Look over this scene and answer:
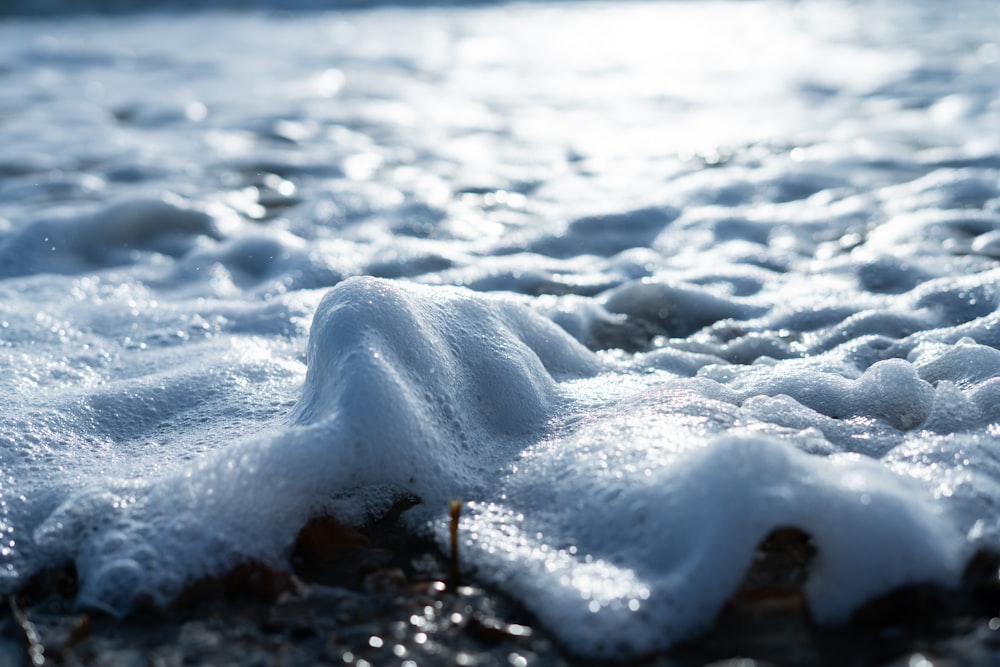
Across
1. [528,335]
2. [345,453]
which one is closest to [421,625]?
[345,453]

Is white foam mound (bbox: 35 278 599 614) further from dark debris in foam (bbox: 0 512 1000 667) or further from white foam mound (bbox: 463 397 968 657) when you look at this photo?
white foam mound (bbox: 463 397 968 657)

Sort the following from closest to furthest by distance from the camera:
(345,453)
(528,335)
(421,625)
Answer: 1. (421,625)
2. (345,453)
3. (528,335)

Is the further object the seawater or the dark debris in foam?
the seawater

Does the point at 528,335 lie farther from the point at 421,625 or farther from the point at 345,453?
the point at 421,625

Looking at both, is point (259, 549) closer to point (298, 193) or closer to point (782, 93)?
point (298, 193)

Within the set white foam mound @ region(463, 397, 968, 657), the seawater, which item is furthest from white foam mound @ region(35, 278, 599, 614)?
white foam mound @ region(463, 397, 968, 657)

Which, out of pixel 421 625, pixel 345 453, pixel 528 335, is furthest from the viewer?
pixel 528 335
